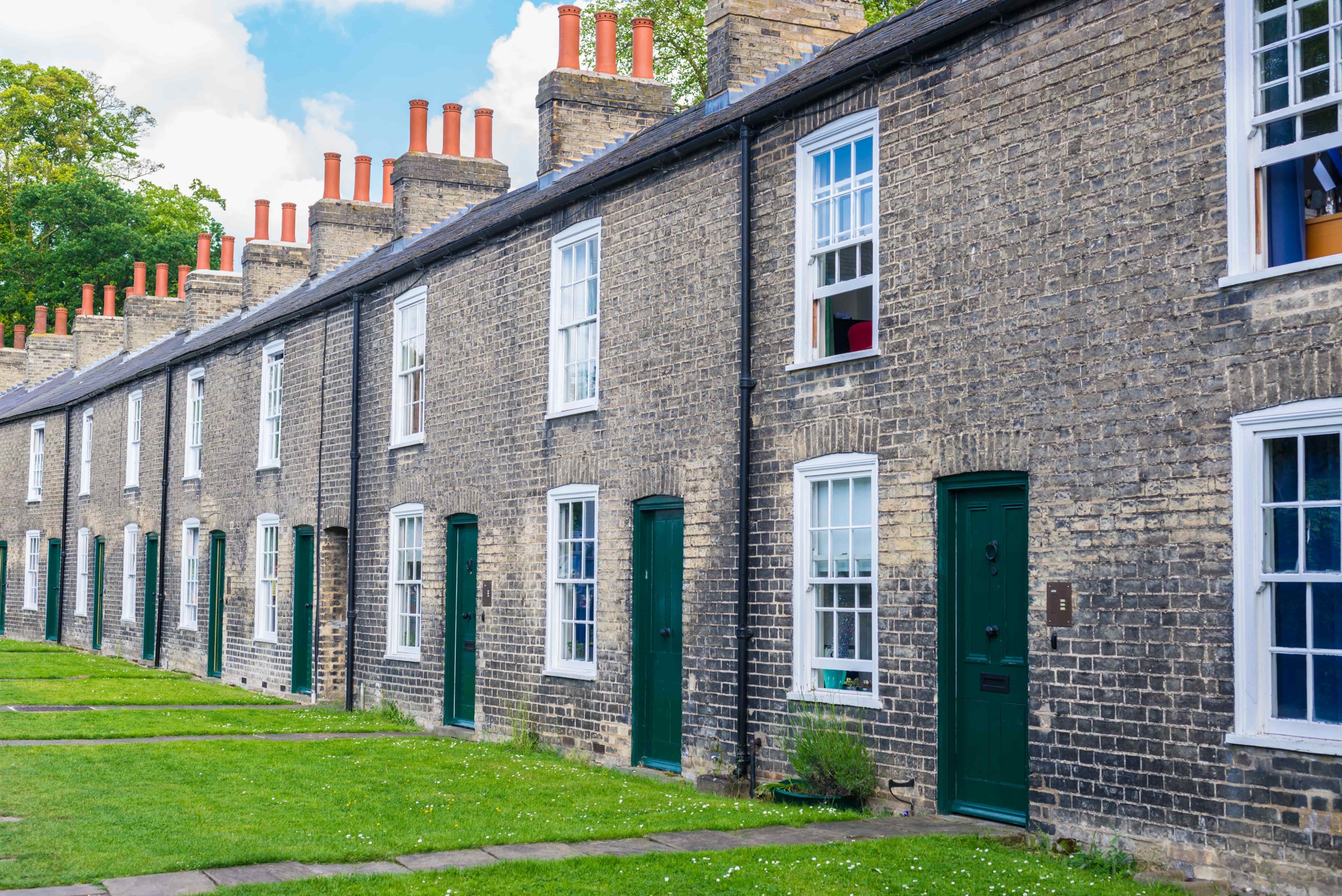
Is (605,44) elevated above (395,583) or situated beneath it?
elevated above

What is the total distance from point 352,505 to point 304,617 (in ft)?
8.53

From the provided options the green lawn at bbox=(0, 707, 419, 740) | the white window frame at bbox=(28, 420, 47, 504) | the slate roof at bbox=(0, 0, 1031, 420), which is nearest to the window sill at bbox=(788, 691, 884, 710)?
the slate roof at bbox=(0, 0, 1031, 420)

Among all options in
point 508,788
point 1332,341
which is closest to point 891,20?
point 1332,341

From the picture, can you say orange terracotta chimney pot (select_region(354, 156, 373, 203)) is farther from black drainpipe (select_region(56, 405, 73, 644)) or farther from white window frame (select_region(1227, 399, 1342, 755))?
white window frame (select_region(1227, 399, 1342, 755))

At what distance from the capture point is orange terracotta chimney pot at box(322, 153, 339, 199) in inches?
1029

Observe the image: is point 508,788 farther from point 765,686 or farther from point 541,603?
point 541,603

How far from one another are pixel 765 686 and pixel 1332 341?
5.60 m

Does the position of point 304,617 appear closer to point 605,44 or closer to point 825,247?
point 605,44

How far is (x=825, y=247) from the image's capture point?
11492mm

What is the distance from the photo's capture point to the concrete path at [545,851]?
7719 mm

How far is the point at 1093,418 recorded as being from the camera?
8.95m

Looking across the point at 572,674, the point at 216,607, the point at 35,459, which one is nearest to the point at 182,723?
the point at 572,674

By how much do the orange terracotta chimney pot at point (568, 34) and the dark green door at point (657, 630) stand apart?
7.61 m

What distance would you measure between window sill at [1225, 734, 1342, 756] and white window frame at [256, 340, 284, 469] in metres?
17.4
